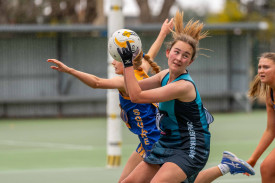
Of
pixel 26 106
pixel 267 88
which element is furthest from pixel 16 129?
pixel 267 88

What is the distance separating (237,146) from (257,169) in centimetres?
312

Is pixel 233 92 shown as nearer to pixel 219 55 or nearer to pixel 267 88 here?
pixel 219 55

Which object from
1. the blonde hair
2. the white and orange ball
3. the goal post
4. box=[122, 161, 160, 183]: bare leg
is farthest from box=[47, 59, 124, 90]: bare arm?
the goal post

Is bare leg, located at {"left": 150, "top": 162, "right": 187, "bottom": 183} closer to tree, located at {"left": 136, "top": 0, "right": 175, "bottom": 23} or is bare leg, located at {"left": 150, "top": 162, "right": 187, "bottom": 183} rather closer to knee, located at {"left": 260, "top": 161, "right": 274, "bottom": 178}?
knee, located at {"left": 260, "top": 161, "right": 274, "bottom": 178}

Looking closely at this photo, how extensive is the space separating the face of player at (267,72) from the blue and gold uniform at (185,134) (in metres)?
1.10

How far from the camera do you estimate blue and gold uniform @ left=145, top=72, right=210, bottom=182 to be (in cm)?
574

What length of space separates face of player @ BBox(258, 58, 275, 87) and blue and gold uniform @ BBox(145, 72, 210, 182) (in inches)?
43.3

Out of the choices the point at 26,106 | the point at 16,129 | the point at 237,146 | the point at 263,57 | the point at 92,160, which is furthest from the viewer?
the point at 26,106

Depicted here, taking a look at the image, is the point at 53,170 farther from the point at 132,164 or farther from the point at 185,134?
the point at 185,134

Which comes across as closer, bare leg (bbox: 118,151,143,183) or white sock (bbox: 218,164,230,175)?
bare leg (bbox: 118,151,143,183)

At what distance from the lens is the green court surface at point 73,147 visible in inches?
381

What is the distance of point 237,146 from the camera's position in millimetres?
13180

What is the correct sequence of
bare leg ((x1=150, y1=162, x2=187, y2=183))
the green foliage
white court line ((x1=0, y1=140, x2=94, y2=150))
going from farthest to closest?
the green foliage → white court line ((x1=0, y1=140, x2=94, y2=150)) → bare leg ((x1=150, y1=162, x2=187, y2=183))

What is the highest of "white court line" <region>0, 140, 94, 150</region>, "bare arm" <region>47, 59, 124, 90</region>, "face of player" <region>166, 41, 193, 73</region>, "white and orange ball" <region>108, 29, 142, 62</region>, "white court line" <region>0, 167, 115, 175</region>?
"white and orange ball" <region>108, 29, 142, 62</region>
